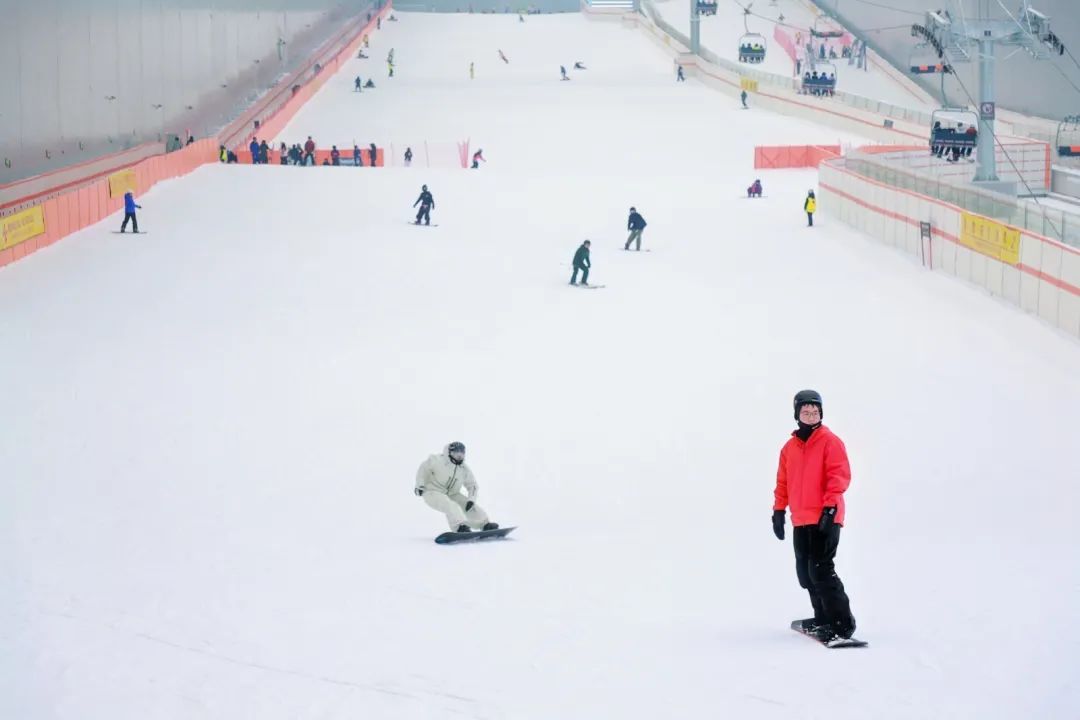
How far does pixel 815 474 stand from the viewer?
6.96m

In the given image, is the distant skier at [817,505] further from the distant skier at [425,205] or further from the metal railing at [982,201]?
the distant skier at [425,205]

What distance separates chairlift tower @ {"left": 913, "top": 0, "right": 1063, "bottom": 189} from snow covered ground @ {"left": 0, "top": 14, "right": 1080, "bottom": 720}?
13.8 ft

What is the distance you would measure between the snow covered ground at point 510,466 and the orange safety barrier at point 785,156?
888 cm

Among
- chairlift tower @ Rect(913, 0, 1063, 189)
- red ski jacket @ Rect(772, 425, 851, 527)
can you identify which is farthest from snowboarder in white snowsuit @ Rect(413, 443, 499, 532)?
chairlift tower @ Rect(913, 0, 1063, 189)

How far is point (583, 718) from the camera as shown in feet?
20.0

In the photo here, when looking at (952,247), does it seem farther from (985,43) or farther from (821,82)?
(821,82)

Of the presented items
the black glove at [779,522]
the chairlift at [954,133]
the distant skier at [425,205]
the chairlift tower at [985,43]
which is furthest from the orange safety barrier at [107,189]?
the black glove at [779,522]

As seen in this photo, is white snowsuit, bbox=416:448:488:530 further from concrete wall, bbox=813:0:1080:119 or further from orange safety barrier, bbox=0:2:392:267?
concrete wall, bbox=813:0:1080:119

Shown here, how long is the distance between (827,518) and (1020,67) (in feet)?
173

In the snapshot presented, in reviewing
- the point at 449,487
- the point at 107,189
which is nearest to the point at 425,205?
the point at 107,189

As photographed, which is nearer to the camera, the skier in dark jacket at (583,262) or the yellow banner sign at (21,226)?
the yellow banner sign at (21,226)

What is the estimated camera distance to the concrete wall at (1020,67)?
2024 inches

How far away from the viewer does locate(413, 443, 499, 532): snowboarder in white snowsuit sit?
10422 millimetres

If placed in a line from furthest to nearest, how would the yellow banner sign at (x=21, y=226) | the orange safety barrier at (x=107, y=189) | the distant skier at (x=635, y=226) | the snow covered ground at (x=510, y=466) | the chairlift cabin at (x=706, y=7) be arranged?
the chairlift cabin at (x=706, y=7), the distant skier at (x=635, y=226), the orange safety barrier at (x=107, y=189), the yellow banner sign at (x=21, y=226), the snow covered ground at (x=510, y=466)
